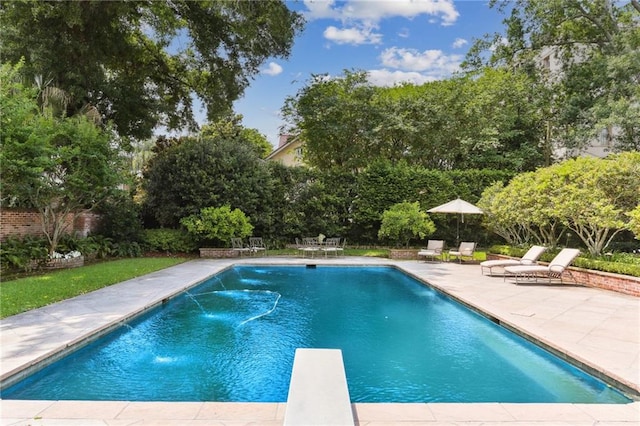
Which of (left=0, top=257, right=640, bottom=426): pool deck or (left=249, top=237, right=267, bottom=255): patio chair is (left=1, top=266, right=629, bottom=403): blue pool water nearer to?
(left=0, top=257, right=640, bottom=426): pool deck

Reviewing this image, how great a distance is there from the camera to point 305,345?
6.46 m

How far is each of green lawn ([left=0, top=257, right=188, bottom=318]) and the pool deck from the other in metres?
0.36

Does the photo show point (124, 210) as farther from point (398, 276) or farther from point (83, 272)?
point (398, 276)

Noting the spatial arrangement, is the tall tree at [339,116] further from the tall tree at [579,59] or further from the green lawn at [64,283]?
the green lawn at [64,283]

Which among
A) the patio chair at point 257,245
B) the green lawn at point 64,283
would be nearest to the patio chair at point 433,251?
the patio chair at point 257,245

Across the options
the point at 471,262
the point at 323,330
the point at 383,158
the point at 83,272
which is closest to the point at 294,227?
the point at 383,158

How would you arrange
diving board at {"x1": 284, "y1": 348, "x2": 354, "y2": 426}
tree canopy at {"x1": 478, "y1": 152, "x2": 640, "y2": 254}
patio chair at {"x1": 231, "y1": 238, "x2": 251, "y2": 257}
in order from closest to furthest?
diving board at {"x1": 284, "y1": 348, "x2": 354, "y2": 426} → tree canopy at {"x1": 478, "y1": 152, "x2": 640, "y2": 254} → patio chair at {"x1": 231, "y1": 238, "x2": 251, "y2": 257}

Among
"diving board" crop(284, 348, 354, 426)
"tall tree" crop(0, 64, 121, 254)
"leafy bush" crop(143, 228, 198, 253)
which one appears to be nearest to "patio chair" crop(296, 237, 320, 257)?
"leafy bush" crop(143, 228, 198, 253)

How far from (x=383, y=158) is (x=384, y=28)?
652 centimetres

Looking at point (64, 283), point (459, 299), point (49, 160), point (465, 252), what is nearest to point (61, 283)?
point (64, 283)

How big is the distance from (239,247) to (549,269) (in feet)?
39.0

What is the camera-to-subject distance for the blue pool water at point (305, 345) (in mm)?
4664

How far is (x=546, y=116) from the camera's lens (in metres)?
22.9

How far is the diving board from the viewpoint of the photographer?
3162mm
